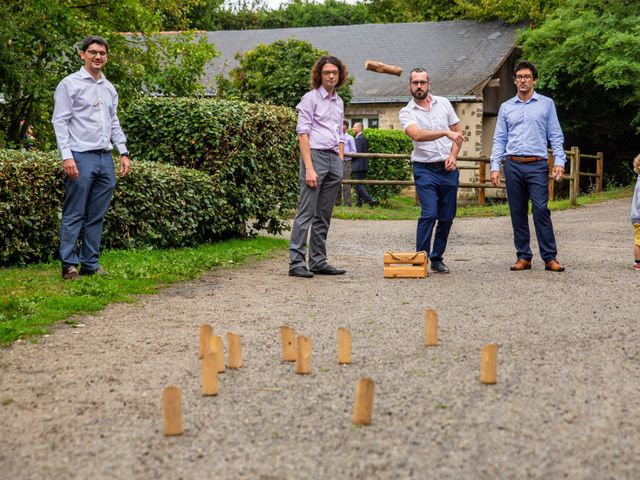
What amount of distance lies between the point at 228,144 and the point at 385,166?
13054mm

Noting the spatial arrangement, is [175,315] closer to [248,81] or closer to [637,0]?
[248,81]

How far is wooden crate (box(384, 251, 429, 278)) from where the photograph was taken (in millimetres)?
9062

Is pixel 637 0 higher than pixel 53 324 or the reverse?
higher

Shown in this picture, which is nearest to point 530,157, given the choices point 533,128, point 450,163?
point 533,128

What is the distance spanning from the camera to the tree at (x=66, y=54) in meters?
13.8

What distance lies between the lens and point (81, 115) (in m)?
8.51

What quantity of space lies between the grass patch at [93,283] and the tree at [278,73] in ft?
45.6

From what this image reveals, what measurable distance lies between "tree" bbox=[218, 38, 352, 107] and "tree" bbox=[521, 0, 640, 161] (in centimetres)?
622

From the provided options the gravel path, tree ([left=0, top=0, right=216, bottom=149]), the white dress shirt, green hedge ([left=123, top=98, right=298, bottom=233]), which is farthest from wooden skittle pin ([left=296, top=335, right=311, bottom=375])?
tree ([left=0, top=0, right=216, bottom=149])

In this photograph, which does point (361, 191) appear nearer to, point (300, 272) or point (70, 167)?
point (300, 272)

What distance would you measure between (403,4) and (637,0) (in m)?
17.6

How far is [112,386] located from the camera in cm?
489

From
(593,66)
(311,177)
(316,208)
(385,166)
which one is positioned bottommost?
(385,166)

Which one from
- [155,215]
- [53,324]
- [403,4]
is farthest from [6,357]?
[403,4]
